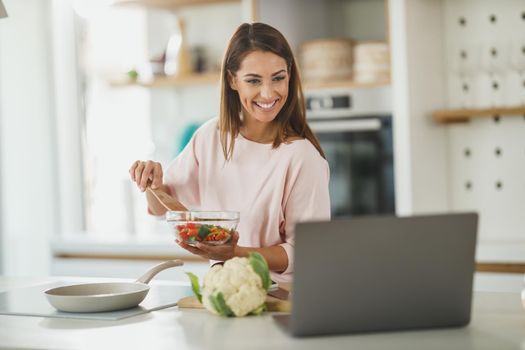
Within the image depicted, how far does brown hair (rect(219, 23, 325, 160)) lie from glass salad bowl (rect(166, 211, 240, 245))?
18.5 inches

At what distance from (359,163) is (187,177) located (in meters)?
1.45

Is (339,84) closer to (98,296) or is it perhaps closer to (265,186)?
(265,186)

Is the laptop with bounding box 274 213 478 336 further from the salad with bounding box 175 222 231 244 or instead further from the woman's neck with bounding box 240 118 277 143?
the woman's neck with bounding box 240 118 277 143

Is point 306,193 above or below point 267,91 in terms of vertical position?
below

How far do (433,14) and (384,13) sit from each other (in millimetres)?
316

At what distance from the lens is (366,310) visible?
1382 mm

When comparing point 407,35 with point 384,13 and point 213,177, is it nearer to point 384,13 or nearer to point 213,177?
point 384,13

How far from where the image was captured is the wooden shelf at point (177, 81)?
397cm

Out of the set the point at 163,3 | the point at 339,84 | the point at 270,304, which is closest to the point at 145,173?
the point at 270,304

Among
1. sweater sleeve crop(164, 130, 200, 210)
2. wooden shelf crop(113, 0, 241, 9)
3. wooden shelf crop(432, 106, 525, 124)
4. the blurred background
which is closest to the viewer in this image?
sweater sleeve crop(164, 130, 200, 210)

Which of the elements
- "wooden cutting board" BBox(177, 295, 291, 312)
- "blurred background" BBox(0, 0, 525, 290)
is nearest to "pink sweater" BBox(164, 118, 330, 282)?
"wooden cutting board" BBox(177, 295, 291, 312)

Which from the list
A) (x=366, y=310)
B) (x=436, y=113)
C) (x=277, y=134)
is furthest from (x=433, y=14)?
(x=366, y=310)

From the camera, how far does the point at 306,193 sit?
7.09ft

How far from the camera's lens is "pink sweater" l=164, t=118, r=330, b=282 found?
7.11 feet
